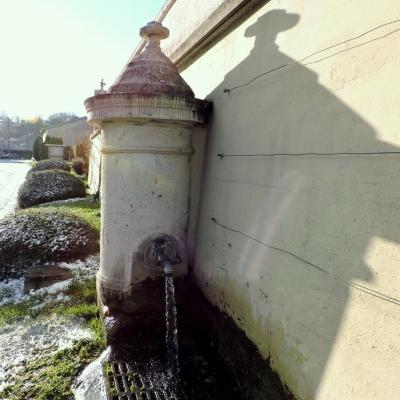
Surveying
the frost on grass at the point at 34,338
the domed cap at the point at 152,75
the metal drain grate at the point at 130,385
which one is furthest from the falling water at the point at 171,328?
the domed cap at the point at 152,75

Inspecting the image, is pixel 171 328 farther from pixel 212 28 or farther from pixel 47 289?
pixel 212 28

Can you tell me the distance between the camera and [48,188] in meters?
10.1

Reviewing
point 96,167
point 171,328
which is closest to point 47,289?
point 171,328

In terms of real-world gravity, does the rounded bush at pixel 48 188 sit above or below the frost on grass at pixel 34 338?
above

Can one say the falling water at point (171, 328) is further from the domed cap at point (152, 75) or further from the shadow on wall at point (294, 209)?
the domed cap at point (152, 75)

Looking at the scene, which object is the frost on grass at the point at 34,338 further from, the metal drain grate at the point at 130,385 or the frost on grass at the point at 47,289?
the metal drain grate at the point at 130,385

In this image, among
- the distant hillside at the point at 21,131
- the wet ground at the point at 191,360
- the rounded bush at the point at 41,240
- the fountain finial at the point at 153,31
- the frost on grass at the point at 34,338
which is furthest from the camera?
the distant hillside at the point at 21,131

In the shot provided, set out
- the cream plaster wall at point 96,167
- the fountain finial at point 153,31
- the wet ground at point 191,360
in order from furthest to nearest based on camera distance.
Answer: the cream plaster wall at point 96,167 < the fountain finial at point 153,31 < the wet ground at point 191,360

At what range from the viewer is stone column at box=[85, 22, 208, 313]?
271cm

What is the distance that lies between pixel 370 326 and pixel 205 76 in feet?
8.84

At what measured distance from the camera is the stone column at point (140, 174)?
2.71m

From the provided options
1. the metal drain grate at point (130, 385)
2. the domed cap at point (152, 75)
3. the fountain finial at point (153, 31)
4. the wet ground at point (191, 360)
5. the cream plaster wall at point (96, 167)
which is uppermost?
the fountain finial at point (153, 31)

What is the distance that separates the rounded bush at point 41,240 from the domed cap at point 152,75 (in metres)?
2.97

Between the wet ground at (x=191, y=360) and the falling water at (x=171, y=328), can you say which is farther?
the falling water at (x=171, y=328)
